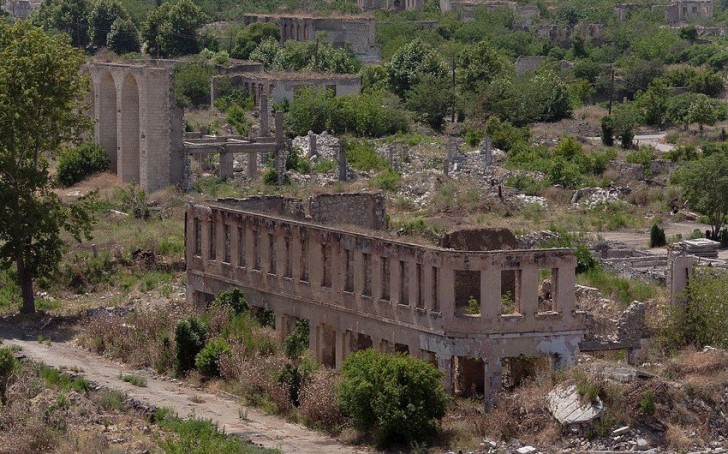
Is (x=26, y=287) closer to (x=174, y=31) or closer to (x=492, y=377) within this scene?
(x=492, y=377)

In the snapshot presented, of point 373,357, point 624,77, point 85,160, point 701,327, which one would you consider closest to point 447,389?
point 373,357

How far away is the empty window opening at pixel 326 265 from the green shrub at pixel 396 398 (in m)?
4.22

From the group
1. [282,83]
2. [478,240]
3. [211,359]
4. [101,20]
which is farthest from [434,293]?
[101,20]

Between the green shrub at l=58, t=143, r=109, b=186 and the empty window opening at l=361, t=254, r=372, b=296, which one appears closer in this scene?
the empty window opening at l=361, t=254, r=372, b=296

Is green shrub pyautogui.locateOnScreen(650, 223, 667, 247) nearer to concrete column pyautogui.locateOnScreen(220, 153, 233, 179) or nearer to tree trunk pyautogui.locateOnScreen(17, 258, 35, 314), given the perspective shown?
concrete column pyautogui.locateOnScreen(220, 153, 233, 179)

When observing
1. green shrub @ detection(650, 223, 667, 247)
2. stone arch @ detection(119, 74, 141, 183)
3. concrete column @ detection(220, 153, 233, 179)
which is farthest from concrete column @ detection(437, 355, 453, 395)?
stone arch @ detection(119, 74, 141, 183)

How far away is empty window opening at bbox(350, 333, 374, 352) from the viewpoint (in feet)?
102

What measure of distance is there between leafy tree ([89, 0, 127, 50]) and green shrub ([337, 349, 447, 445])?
59.4 meters

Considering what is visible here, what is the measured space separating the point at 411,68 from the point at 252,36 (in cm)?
1369

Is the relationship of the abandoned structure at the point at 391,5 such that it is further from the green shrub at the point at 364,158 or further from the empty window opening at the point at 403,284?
the empty window opening at the point at 403,284

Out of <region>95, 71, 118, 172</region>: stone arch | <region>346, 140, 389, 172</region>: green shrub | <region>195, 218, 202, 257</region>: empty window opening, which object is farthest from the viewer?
<region>346, 140, 389, 172</region>: green shrub

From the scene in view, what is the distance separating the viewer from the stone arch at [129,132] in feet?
168

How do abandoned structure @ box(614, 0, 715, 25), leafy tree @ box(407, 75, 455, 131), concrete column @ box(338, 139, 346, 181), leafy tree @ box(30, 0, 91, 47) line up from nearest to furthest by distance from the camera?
concrete column @ box(338, 139, 346, 181)
leafy tree @ box(407, 75, 455, 131)
leafy tree @ box(30, 0, 91, 47)
abandoned structure @ box(614, 0, 715, 25)

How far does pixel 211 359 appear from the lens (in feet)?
101
